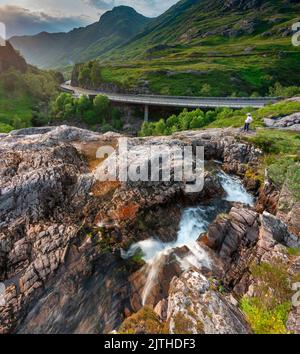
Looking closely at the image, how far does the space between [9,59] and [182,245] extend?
167 metres

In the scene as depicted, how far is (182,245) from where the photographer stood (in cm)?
2348

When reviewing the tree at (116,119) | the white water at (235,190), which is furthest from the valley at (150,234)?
the tree at (116,119)

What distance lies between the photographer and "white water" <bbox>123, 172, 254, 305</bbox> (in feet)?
69.5

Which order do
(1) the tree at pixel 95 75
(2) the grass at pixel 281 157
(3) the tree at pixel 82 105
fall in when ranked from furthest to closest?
(1) the tree at pixel 95 75, (3) the tree at pixel 82 105, (2) the grass at pixel 281 157

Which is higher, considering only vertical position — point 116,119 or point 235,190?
point 235,190

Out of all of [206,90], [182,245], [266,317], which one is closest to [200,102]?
[206,90]

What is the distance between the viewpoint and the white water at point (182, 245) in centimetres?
2117

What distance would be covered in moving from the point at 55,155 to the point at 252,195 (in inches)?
975

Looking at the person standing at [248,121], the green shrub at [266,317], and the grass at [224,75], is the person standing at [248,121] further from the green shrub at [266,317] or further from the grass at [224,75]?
the grass at [224,75]

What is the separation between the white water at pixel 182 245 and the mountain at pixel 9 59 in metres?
152

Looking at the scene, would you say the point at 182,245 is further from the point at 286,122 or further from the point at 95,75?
the point at 95,75

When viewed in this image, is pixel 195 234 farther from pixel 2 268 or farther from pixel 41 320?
pixel 2 268

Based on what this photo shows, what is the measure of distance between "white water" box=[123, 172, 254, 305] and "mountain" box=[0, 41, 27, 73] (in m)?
152

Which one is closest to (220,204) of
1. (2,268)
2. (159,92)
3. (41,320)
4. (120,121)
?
(41,320)
